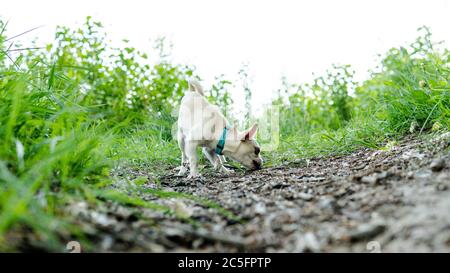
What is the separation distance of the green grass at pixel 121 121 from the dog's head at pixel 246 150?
1.08 ft

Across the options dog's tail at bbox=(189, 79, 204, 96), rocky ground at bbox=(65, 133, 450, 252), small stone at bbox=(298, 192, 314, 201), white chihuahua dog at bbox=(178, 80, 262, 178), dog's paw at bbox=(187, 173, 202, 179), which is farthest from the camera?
dog's tail at bbox=(189, 79, 204, 96)

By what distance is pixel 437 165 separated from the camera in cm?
232

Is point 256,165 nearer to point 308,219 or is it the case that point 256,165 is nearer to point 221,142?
point 221,142

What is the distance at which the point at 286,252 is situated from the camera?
4.96 ft

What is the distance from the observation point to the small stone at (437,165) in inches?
90.3

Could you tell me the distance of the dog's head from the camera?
4.34 m

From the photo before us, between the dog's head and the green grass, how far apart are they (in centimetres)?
33

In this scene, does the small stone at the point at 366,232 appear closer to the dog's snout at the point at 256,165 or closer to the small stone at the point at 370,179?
the small stone at the point at 370,179

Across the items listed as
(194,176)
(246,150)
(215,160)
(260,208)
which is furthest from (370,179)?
(215,160)

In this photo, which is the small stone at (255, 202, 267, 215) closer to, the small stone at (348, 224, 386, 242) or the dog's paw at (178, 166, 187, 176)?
the small stone at (348, 224, 386, 242)

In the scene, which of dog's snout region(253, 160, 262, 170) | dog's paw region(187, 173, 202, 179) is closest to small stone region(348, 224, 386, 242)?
dog's paw region(187, 173, 202, 179)

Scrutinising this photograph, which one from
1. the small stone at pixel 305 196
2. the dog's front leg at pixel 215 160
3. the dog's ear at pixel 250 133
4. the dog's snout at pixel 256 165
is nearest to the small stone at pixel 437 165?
the small stone at pixel 305 196
